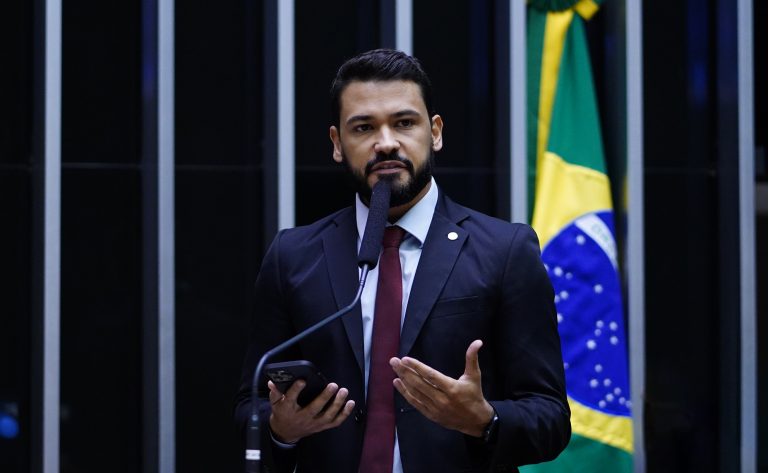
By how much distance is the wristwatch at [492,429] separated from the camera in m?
2.39

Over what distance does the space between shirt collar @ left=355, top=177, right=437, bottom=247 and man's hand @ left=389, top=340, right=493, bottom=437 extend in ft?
1.52

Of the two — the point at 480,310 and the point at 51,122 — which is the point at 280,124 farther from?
the point at 480,310

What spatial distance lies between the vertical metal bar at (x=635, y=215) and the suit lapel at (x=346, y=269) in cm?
349

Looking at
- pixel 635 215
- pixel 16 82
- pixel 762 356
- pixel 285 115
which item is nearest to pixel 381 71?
pixel 285 115

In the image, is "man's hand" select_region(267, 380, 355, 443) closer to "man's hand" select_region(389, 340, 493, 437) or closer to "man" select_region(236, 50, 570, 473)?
"man" select_region(236, 50, 570, 473)

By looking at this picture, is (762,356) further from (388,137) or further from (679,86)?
(388,137)

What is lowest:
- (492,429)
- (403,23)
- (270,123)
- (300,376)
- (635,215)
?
(492,429)

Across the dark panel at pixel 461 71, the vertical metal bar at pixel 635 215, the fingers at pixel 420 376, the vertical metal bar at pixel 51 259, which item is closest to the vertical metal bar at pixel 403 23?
the dark panel at pixel 461 71

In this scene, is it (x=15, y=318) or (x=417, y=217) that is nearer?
(x=417, y=217)

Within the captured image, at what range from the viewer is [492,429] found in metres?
2.39

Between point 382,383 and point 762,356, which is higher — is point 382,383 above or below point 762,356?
above

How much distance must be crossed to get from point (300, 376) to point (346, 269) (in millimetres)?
401

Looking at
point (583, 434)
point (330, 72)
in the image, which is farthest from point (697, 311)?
point (330, 72)

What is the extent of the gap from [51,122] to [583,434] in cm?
304
